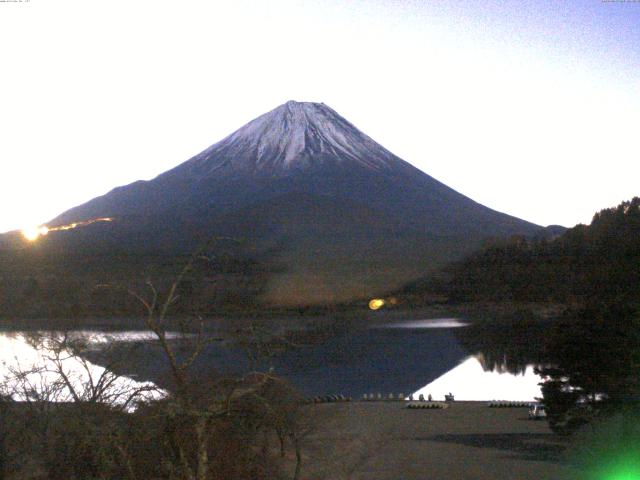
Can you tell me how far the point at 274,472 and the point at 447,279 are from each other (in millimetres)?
30395

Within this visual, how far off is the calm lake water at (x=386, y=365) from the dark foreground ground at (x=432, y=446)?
310 centimetres

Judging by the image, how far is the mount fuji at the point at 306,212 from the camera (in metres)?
37.1

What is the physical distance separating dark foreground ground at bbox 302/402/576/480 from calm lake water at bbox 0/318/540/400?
3099mm

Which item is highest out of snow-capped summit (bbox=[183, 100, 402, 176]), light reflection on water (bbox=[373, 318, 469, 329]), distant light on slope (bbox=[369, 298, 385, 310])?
snow-capped summit (bbox=[183, 100, 402, 176])

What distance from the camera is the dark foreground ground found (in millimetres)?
10727

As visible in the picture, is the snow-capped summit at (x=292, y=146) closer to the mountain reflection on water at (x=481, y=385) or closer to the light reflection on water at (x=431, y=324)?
the light reflection on water at (x=431, y=324)

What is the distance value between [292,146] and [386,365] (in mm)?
43331

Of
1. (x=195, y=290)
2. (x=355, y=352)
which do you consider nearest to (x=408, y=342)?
(x=355, y=352)

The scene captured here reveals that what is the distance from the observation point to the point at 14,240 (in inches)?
766

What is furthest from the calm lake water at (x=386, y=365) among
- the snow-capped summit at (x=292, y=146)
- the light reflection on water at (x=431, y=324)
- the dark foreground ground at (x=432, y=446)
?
the snow-capped summit at (x=292, y=146)

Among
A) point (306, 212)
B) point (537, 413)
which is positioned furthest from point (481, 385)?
point (306, 212)

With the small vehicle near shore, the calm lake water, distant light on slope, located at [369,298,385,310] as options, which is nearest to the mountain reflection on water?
the calm lake water

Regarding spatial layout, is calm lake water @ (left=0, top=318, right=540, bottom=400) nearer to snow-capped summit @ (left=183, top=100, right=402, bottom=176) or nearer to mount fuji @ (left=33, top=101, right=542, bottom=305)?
mount fuji @ (left=33, top=101, right=542, bottom=305)

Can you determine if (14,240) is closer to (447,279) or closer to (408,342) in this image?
(408,342)
